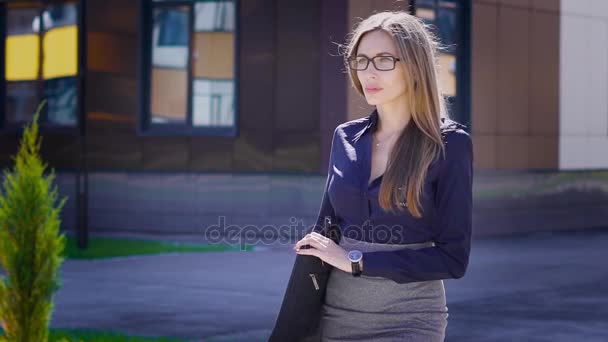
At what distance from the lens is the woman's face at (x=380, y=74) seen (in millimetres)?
3369

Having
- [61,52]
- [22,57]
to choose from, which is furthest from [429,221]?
[22,57]

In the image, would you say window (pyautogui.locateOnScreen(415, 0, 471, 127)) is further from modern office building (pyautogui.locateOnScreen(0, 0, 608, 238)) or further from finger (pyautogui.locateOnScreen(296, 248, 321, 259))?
finger (pyautogui.locateOnScreen(296, 248, 321, 259))

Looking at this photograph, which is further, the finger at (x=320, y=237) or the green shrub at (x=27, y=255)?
the green shrub at (x=27, y=255)

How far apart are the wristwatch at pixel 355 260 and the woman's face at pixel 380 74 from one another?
511 mm

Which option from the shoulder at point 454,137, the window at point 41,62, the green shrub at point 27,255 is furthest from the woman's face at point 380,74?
the window at point 41,62

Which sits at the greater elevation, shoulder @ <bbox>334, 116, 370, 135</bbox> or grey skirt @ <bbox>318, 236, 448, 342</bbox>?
shoulder @ <bbox>334, 116, 370, 135</bbox>

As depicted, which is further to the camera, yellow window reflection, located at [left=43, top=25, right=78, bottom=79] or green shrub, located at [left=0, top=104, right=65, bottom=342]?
yellow window reflection, located at [left=43, top=25, right=78, bottom=79]

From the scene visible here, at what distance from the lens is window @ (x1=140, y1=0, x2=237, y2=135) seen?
19.1 metres

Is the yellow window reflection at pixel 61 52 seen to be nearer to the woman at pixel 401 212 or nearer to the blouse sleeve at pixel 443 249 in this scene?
the woman at pixel 401 212

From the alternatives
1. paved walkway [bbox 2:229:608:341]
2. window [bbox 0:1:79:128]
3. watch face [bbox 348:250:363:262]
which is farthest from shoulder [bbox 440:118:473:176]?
window [bbox 0:1:79:128]

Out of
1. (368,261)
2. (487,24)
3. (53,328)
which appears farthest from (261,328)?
(487,24)

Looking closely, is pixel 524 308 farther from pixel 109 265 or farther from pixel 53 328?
pixel 109 265

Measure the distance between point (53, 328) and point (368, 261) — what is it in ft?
21.0

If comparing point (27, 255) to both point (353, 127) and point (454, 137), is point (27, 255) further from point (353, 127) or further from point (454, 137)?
point (454, 137)
